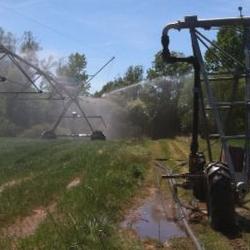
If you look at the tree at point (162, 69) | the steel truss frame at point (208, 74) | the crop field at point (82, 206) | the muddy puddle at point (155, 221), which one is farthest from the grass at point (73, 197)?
the tree at point (162, 69)

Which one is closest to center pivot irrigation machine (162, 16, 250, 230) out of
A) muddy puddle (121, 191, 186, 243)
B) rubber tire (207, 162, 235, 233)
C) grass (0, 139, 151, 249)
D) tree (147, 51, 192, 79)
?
rubber tire (207, 162, 235, 233)

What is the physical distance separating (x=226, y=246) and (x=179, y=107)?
174ft

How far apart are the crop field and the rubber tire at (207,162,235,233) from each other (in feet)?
0.78

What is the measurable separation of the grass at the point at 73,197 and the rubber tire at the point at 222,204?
181 cm

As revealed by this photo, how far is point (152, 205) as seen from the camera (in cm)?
1588

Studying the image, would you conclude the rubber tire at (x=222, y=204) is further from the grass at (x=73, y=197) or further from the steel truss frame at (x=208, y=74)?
the grass at (x=73, y=197)

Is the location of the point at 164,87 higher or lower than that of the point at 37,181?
higher

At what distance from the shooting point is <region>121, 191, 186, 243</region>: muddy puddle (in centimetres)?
1224

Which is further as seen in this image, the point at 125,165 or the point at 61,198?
the point at 125,165

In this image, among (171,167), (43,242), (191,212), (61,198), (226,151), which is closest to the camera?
(43,242)

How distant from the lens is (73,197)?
15.2 m

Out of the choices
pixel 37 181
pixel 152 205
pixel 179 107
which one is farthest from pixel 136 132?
pixel 152 205

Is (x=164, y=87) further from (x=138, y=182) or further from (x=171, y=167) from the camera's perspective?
(x=138, y=182)

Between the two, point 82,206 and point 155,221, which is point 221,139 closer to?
point 155,221
